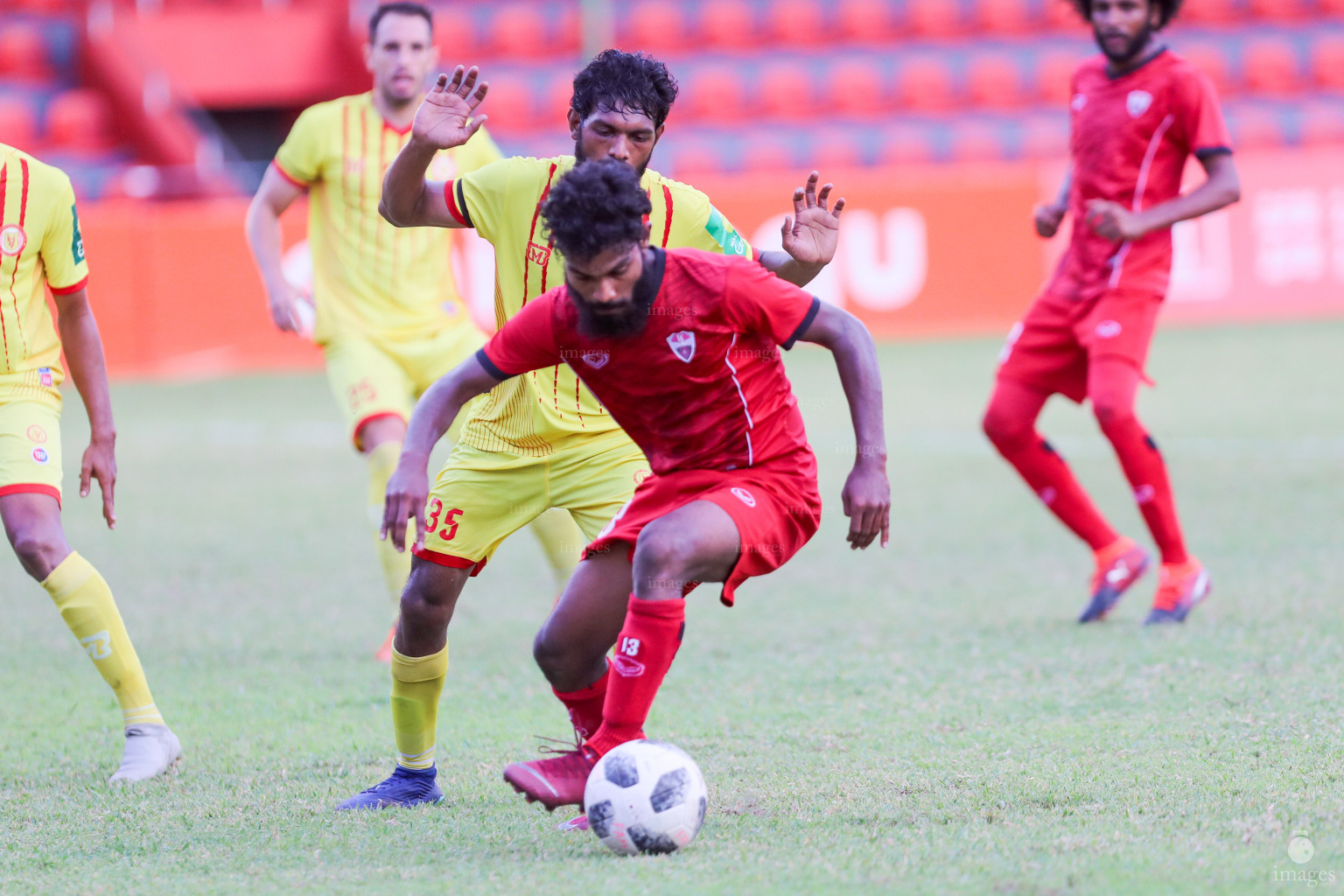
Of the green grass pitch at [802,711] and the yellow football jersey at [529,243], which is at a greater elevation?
the yellow football jersey at [529,243]

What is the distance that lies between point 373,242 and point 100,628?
226 centimetres

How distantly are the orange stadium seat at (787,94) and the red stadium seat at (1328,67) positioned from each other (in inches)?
242

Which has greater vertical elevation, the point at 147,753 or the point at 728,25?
the point at 728,25

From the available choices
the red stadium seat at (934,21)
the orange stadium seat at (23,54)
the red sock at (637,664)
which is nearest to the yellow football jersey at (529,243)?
the red sock at (637,664)

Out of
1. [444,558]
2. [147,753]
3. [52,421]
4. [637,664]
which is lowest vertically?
[147,753]

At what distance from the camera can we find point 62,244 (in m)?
4.37

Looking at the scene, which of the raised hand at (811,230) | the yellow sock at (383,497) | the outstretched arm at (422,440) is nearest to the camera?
the outstretched arm at (422,440)

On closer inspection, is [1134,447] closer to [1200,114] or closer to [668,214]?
[1200,114]

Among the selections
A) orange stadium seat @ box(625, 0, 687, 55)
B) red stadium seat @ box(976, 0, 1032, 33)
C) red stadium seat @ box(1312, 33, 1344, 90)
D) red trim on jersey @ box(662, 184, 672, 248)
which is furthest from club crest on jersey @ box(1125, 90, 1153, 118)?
red stadium seat @ box(1312, 33, 1344, 90)

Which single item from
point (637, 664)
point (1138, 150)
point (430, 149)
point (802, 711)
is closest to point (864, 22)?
point (1138, 150)

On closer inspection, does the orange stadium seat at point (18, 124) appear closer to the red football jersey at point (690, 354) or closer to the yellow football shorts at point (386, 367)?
the yellow football shorts at point (386, 367)

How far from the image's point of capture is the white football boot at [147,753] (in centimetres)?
415

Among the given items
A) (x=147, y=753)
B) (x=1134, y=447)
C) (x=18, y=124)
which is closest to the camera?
(x=147, y=753)

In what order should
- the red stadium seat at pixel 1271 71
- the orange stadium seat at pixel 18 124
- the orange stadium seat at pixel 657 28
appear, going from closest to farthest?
1. the orange stadium seat at pixel 18 124
2. the red stadium seat at pixel 1271 71
3. the orange stadium seat at pixel 657 28
